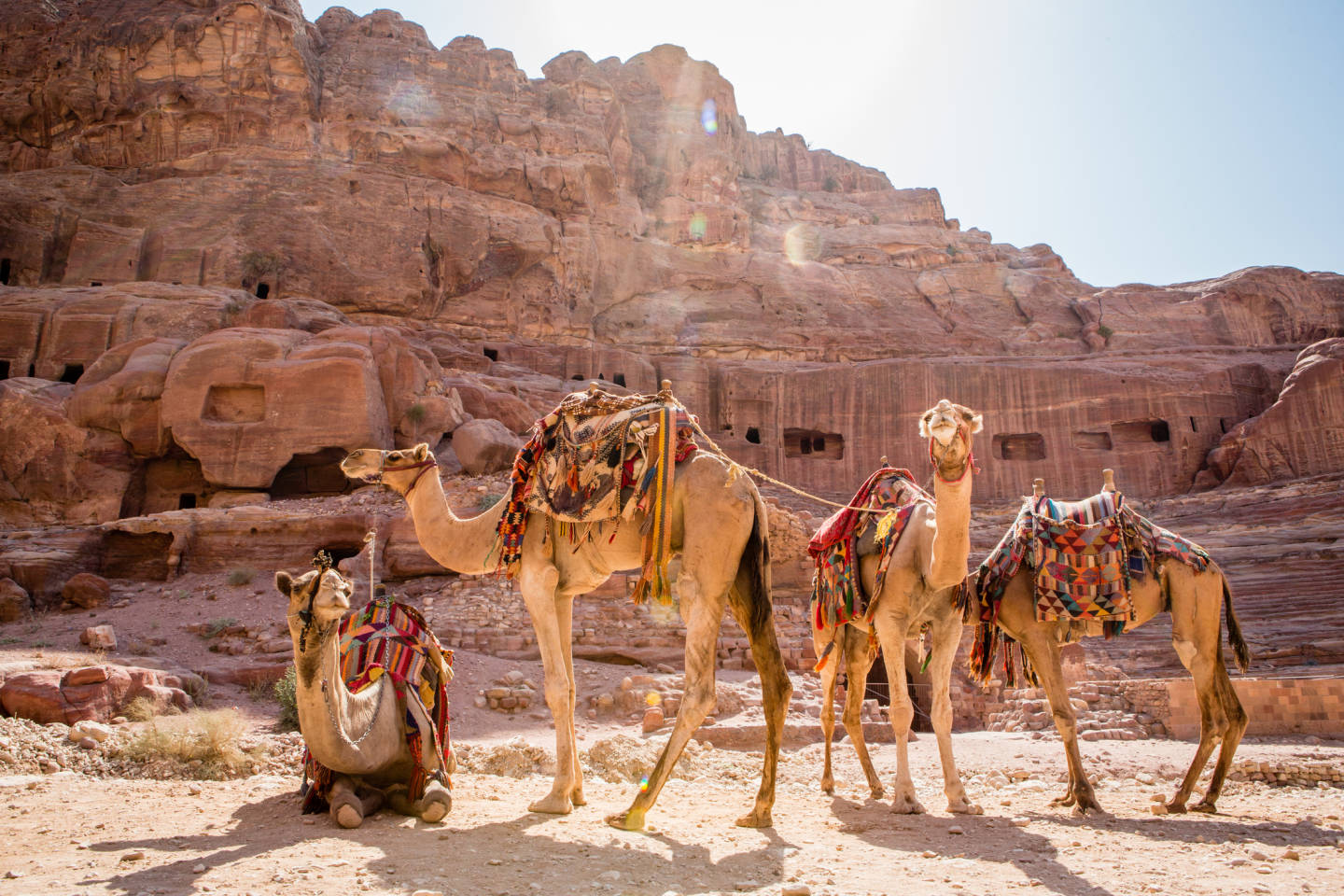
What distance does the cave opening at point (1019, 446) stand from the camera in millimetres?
34500

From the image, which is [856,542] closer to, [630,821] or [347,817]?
[630,821]

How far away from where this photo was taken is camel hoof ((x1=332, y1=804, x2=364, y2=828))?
5.85 meters

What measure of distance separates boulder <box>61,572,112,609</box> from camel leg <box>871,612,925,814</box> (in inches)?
700

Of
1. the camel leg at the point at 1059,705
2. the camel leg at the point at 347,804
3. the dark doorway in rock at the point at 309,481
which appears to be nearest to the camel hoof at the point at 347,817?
the camel leg at the point at 347,804

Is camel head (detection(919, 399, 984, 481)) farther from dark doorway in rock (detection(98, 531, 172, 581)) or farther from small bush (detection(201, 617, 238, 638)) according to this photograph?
dark doorway in rock (detection(98, 531, 172, 581))

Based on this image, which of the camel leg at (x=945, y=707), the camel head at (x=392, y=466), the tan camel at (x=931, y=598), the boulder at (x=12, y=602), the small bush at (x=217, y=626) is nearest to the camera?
the tan camel at (x=931, y=598)

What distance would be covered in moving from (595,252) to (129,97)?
25.0m

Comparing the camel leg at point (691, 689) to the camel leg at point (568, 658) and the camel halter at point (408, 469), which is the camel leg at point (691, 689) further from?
the camel halter at point (408, 469)

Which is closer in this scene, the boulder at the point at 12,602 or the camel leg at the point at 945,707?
the camel leg at the point at 945,707

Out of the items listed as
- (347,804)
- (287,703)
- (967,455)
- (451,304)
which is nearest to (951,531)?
(967,455)

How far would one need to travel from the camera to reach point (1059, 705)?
7875 millimetres

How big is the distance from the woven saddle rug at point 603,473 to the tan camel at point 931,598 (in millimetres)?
1908

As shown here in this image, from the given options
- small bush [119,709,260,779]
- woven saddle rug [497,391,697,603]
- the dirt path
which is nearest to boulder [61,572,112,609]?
small bush [119,709,260,779]

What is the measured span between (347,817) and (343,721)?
26.5 inches
